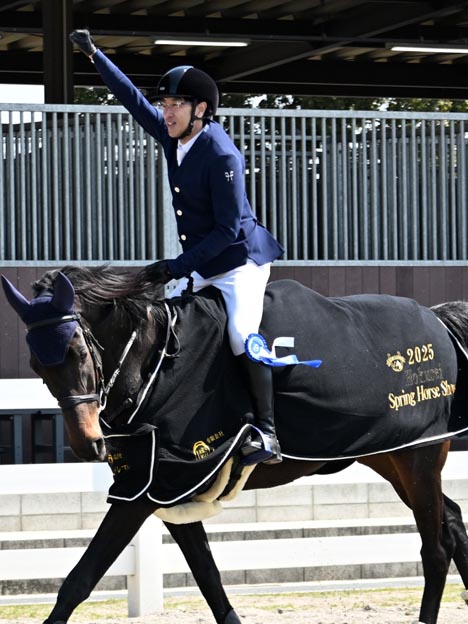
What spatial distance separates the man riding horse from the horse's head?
561 millimetres

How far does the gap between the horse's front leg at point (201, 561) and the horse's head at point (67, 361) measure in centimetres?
97

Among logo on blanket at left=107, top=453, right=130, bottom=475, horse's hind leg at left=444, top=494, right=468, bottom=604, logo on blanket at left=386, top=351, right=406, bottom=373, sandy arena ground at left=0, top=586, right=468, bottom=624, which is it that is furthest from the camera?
sandy arena ground at left=0, top=586, right=468, bottom=624

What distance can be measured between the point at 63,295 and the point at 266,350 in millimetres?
1005

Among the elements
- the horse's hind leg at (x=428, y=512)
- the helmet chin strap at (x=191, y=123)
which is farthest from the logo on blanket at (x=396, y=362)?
the helmet chin strap at (x=191, y=123)

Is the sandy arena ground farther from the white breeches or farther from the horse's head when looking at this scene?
the horse's head

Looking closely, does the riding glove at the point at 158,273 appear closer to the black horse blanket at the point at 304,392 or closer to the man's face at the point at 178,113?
the black horse blanket at the point at 304,392

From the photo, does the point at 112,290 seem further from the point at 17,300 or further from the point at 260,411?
the point at 260,411

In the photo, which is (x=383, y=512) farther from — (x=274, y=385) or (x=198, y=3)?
(x=198, y=3)

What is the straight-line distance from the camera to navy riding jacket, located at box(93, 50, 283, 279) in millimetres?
5469

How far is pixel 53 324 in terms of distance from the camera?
4914 mm

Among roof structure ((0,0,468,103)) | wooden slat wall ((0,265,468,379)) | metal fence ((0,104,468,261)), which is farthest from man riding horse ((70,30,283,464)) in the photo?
roof structure ((0,0,468,103))

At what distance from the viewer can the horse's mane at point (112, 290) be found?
5148mm

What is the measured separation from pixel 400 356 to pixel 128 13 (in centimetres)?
982

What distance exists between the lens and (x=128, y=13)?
15.2 metres
